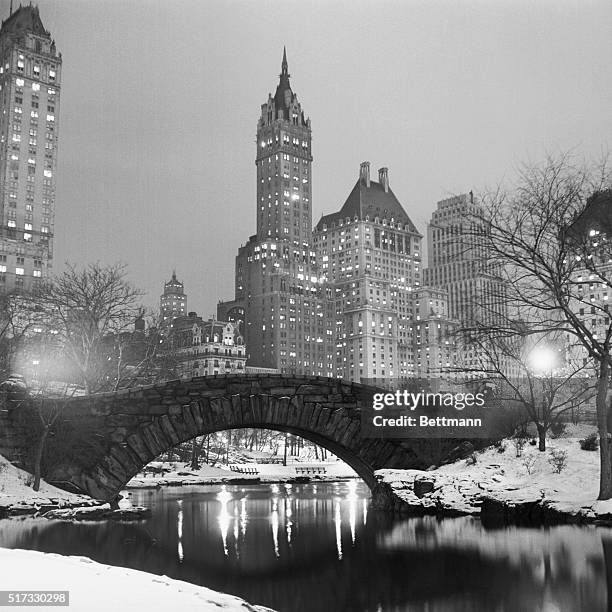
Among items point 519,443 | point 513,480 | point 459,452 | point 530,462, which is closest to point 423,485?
point 513,480

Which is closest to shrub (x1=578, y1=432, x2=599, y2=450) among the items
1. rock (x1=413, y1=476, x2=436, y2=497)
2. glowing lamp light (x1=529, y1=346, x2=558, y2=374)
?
rock (x1=413, y1=476, x2=436, y2=497)

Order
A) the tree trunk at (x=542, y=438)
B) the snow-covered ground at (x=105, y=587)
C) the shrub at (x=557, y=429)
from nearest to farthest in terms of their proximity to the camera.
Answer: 1. the snow-covered ground at (x=105, y=587)
2. the tree trunk at (x=542, y=438)
3. the shrub at (x=557, y=429)

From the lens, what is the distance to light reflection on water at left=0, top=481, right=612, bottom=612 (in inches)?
637

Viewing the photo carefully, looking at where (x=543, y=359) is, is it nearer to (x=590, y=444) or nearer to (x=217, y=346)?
(x=590, y=444)

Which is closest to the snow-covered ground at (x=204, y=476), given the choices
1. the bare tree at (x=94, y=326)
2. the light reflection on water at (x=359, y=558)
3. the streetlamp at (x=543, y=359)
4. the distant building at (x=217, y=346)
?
the bare tree at (x=94, y=326)

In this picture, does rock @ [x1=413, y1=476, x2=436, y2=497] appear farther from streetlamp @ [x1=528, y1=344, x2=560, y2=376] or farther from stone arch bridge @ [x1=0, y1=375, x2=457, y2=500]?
streetlamp @ [x1=528, y1=344, x2=560, y2=376]

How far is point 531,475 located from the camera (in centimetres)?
3156

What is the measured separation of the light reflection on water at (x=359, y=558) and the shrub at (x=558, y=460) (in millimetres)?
4567

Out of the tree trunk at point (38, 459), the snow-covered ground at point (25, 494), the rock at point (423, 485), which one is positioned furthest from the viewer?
the rock at point (423, 485)

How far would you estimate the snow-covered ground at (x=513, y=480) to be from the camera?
28.7m

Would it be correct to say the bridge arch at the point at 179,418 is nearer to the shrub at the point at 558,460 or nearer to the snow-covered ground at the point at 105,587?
the shrub at the point at 558,460

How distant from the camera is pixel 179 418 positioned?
3228 centimetres

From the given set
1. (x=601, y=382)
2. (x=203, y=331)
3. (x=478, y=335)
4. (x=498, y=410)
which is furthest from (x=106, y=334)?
(x=203, y=331)

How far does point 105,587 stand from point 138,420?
2053cm
